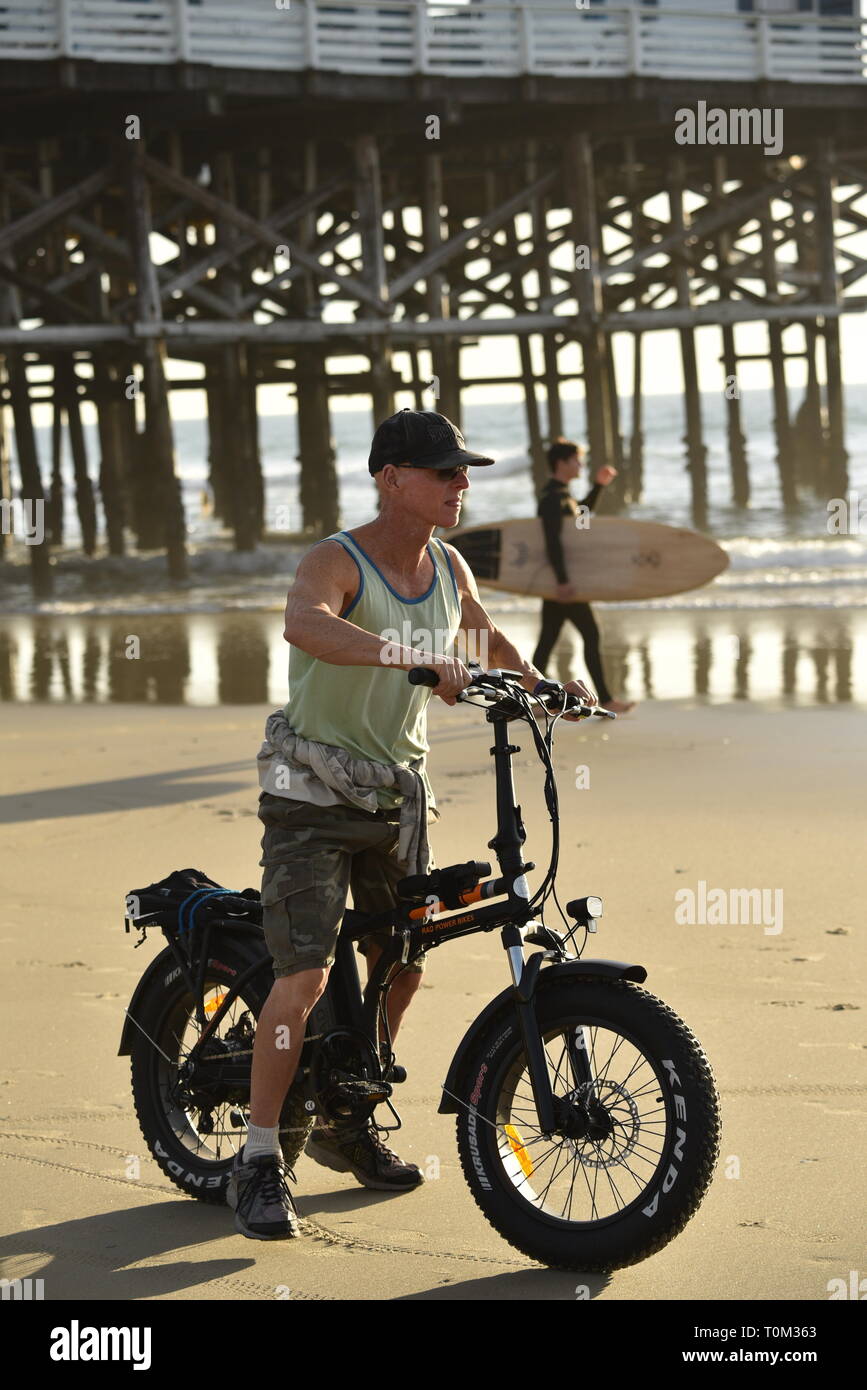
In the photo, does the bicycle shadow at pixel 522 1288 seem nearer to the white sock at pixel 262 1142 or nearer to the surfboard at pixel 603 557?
the white sock at pixel 262 1142

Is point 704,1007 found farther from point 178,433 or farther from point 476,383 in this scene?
point 178,433

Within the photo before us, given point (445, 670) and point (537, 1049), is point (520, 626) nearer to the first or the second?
point (537, 1049)

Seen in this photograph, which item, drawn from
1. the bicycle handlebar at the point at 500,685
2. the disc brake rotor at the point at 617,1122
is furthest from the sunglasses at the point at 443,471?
the disc brake rotor at the point at 617,1122

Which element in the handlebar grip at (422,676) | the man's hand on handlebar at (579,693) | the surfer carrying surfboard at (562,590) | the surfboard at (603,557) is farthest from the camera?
the surfboard at (603,557)

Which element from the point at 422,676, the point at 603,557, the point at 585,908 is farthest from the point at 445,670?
the point at 603,557

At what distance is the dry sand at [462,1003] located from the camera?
11.6 ft

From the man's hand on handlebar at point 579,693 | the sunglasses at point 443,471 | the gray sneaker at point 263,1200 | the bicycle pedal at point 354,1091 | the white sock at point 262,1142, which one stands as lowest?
the gray sneaker at point 263,1200

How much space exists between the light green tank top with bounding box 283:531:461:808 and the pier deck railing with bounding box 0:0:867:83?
17318 millimetres

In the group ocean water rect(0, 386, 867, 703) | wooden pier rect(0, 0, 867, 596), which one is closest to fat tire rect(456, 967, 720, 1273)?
ocean water rect(0, 386, 867, 703)

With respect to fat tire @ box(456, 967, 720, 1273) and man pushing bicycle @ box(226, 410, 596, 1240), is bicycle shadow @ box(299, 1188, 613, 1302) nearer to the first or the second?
fat tire @ box(456, 967, 720, 1273)

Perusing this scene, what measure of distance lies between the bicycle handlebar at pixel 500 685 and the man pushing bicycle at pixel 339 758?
33 millimetres

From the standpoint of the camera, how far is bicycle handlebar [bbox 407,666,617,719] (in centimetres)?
327

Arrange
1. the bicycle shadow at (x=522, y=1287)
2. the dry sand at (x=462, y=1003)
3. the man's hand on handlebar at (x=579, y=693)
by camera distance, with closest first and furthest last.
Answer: the bicycle shadow at (x=522, y=1287) → the dry sand at (x=462, y=1003) → the man's hand on handlebar at (x=579, y=693)
